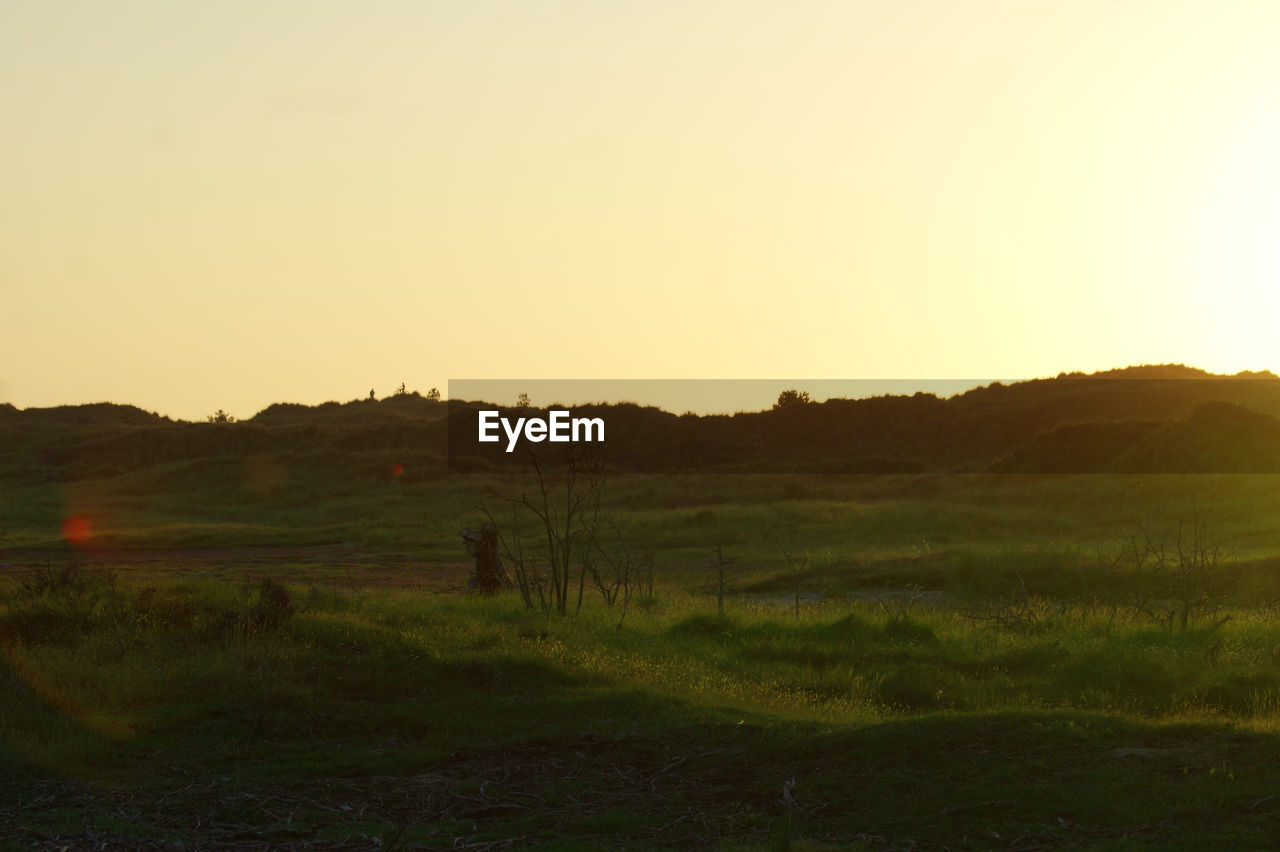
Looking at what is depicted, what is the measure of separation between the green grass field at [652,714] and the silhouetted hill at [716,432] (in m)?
39.7

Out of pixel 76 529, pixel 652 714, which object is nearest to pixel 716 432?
pixel 76 529

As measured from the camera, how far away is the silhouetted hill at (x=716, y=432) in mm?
65312

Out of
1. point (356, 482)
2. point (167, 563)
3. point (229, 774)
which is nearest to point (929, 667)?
point (229, 774)

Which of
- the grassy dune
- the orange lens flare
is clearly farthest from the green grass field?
the orange lens flare

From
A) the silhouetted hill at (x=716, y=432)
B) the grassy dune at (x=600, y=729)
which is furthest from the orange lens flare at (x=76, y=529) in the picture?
the grassy dune at (x=600, y=729)

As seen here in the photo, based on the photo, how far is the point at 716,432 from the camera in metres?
79.8

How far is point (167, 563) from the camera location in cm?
2816

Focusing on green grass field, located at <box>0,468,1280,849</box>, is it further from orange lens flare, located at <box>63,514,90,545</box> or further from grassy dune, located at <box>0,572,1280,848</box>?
orange lens flare, located at <box>63,514,90,545</box>

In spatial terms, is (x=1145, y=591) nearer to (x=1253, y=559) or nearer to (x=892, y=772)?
(x=1253, y=559)

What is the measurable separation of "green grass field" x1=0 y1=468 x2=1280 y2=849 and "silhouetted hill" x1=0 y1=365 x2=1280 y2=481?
1562 inches

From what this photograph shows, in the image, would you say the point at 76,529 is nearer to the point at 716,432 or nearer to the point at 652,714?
the point at 652,714

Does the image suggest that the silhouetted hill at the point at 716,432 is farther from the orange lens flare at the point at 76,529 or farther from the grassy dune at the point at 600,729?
the grassy dune at the point at 600,729

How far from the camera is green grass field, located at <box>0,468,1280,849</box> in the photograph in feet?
24.2

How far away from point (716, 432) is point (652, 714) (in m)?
69.6
